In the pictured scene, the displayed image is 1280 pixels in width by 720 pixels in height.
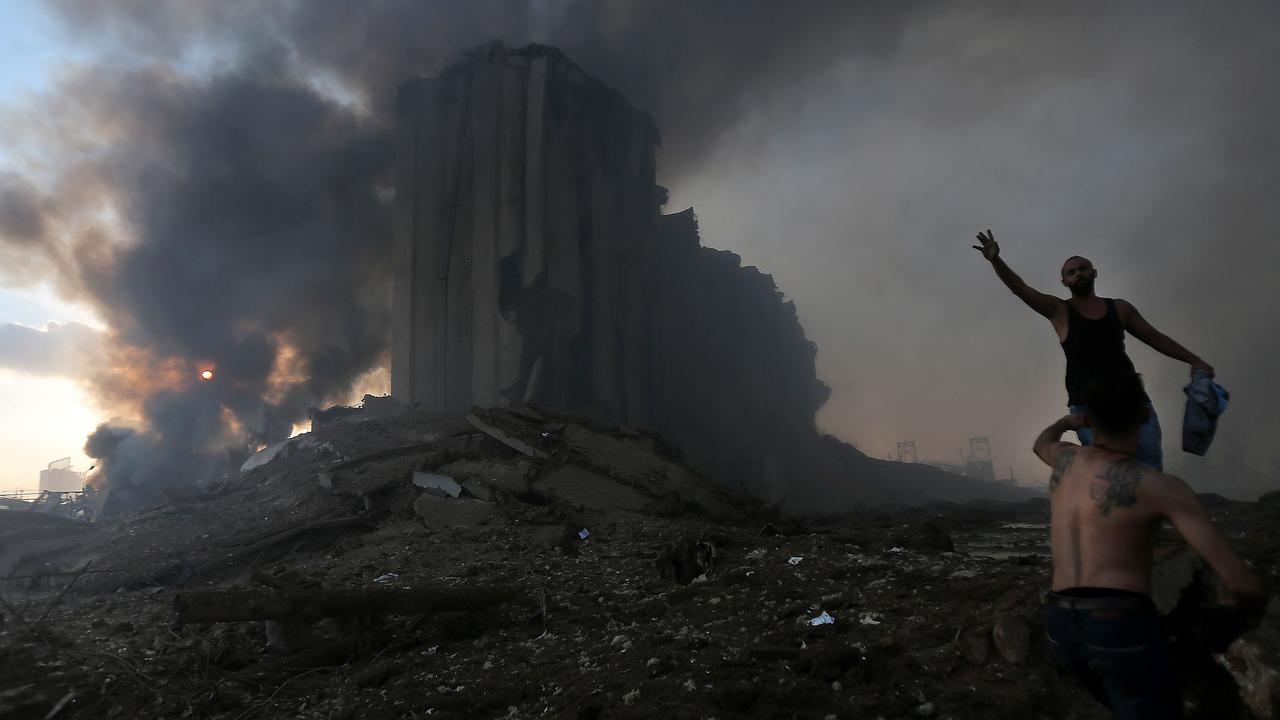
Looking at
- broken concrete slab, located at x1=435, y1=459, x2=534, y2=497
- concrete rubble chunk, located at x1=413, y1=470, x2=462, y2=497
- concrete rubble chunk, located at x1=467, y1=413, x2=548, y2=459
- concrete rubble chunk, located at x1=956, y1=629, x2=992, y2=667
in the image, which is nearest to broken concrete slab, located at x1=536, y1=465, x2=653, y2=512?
broken concrete slab, located at x1=435, y1=459, x2=534, y2=497

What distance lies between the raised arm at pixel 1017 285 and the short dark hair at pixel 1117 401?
1106mm

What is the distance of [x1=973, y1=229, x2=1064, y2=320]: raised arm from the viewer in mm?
2885

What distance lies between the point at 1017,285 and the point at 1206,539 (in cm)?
170

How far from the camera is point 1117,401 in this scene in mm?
1786

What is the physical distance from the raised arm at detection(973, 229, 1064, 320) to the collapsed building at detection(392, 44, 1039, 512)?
14747 millimetres

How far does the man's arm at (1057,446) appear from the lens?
190cm

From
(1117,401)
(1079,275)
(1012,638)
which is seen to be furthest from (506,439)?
(1117,401)

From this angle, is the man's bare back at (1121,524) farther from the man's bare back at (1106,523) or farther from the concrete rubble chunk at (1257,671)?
the concrete rubble chunk at (1257,671)

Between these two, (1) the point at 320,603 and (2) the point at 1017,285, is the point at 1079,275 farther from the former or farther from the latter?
(1) the point at 320,603

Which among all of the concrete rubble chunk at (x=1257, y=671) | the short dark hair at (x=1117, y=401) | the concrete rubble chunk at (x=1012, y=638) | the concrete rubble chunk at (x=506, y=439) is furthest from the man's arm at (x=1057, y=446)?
the concrete rubble chunk at (x=506, y=439)

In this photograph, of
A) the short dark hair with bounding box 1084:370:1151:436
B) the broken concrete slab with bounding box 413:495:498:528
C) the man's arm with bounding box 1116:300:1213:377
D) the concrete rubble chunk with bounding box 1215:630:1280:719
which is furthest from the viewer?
the broken concrete slab with bounding box 413:495:498:528

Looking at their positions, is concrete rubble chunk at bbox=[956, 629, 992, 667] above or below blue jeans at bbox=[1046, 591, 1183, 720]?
below

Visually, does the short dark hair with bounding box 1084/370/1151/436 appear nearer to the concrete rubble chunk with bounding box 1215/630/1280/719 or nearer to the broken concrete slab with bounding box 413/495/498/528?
the concrete rubble chunk with bounding box 1215/630/1280/719

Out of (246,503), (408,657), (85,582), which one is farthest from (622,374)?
(408,657)
